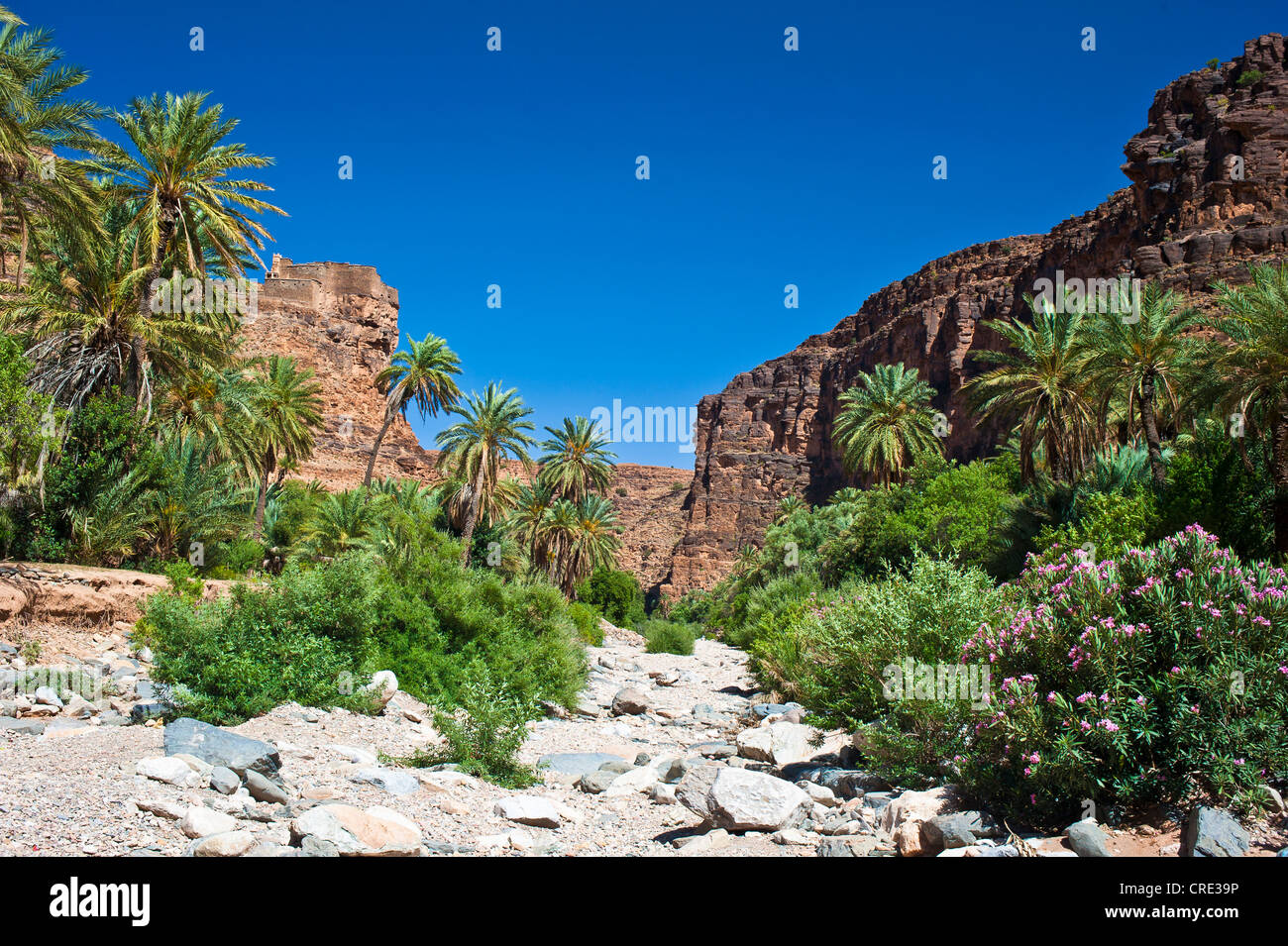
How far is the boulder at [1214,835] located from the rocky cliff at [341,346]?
52.5 m

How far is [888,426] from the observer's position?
3512 cm

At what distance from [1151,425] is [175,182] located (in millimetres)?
23069

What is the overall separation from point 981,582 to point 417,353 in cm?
2836

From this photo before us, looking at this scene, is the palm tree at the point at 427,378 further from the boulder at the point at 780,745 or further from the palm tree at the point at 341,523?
the boulder at the point at 780,745

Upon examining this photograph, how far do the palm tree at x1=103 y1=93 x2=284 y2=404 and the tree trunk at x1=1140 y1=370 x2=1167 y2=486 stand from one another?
21.0 metres

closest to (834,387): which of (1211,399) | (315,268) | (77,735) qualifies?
(315,268)

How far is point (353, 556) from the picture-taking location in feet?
Answer: 41.5

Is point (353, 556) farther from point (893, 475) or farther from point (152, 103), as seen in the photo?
point (893, 475)

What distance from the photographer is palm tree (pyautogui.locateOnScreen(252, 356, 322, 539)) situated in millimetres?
27516

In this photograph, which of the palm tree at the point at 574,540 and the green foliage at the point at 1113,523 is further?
the palm tree at the point at 574,540

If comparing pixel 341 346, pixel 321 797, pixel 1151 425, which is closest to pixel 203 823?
pixel 321 797

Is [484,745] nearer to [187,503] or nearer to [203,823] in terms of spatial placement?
[203,823]

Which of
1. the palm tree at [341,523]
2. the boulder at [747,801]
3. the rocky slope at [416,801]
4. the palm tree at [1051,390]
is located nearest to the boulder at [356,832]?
the rocky slope at [416,801]

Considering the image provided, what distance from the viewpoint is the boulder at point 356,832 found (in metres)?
5.43
